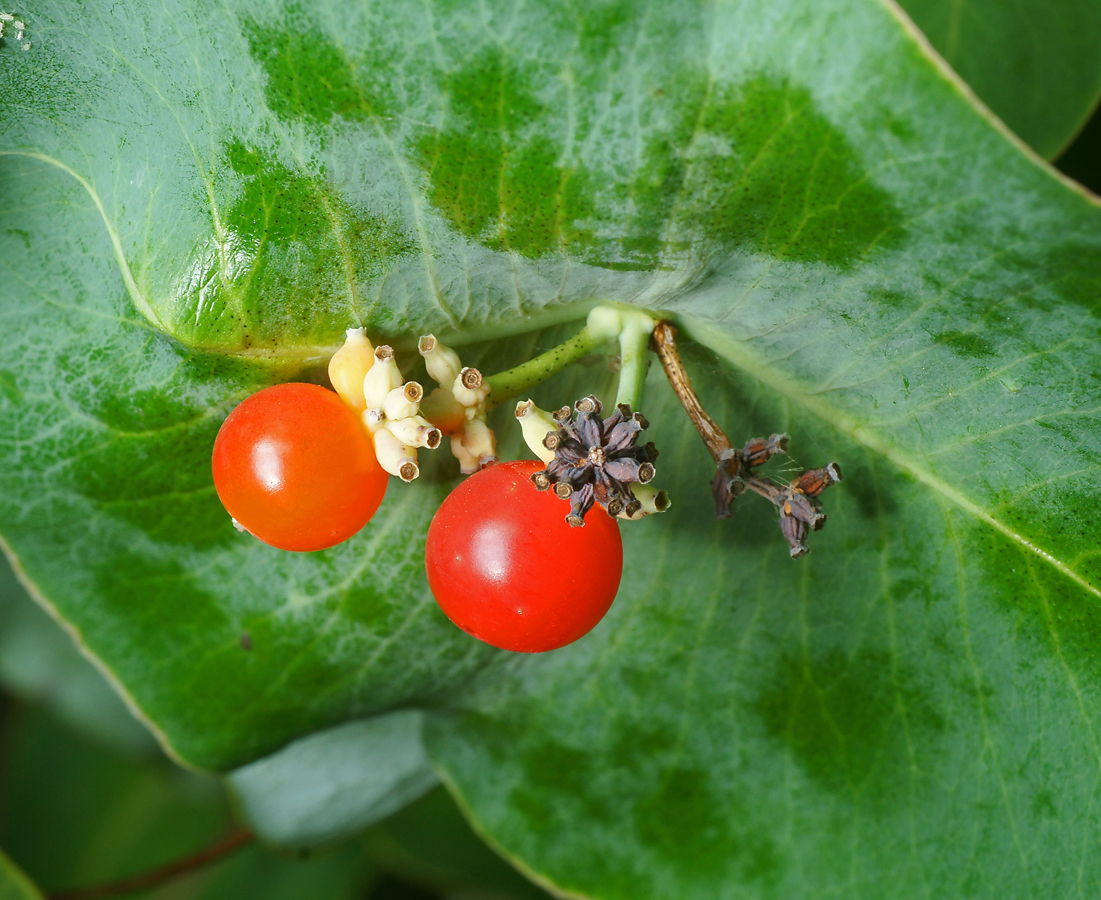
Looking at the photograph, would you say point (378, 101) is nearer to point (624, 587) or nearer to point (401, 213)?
point (401, 213)

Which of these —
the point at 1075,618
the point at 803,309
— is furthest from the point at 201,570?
the point at 1075,618

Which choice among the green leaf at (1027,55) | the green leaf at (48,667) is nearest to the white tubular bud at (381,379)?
the green leaf at (1027,55)

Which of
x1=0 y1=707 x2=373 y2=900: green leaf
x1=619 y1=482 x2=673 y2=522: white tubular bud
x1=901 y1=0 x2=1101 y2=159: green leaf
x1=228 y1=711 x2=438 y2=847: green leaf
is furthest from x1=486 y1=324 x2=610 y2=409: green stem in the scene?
x1=0 y1=707 x2=373 y2=900: green leaf

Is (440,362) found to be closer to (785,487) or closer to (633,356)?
(633,356)

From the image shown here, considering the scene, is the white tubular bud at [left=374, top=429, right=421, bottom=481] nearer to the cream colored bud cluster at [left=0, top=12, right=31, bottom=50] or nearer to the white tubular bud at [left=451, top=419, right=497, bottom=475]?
the white tubular bud at [left=451, top=419, right=497, bottom=475]

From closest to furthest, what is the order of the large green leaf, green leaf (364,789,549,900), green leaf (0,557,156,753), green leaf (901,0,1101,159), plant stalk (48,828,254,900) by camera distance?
the large green leaf
green leaf (901,0,1101,159)
plant stalk (48,828,254,900)
green leaf (0,557,156,753)
green leaf (364,789,549,900)

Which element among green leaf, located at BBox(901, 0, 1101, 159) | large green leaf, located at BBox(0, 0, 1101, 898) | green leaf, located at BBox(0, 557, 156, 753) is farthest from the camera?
green leaf, located at BBox(0, 557, 156, 753)
